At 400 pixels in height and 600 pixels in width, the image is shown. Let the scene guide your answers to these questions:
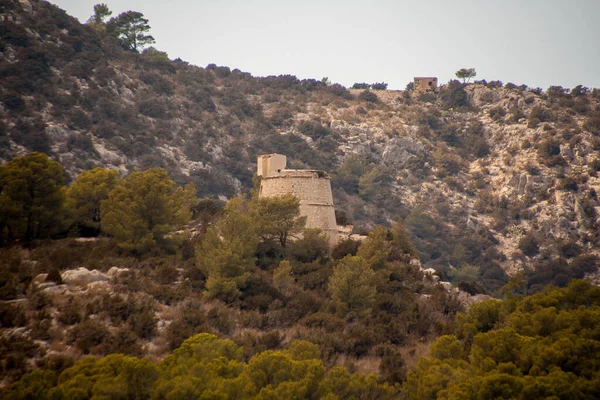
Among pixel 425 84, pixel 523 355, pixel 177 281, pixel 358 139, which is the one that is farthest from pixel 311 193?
pixel 425 84

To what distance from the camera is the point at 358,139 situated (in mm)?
74375

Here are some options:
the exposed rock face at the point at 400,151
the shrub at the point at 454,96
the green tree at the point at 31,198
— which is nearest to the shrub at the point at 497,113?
the shrub at the point at 454,96

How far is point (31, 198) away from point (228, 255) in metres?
10.2

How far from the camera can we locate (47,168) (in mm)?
27453

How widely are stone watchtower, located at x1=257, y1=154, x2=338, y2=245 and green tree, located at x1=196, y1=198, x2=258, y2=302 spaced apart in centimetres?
552

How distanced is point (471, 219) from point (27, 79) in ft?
162

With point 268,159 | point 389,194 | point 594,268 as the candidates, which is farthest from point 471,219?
point 268,159

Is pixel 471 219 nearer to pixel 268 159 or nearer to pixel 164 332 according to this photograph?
pixel 268 159

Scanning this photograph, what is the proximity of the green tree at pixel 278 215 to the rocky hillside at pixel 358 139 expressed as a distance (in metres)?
22.9

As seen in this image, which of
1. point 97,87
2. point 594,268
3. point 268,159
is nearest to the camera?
point 268,159

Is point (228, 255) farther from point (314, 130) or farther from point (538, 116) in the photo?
point (538, 116)

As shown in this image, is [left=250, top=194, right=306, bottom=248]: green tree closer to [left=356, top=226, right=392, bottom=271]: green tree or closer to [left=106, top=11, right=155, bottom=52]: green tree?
[left=356, top=226, right=392, bottom=271]: green tree

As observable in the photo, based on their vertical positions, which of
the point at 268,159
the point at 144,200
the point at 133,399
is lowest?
the point at 133,399

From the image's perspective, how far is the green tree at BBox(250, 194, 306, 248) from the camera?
32469 millimetres
